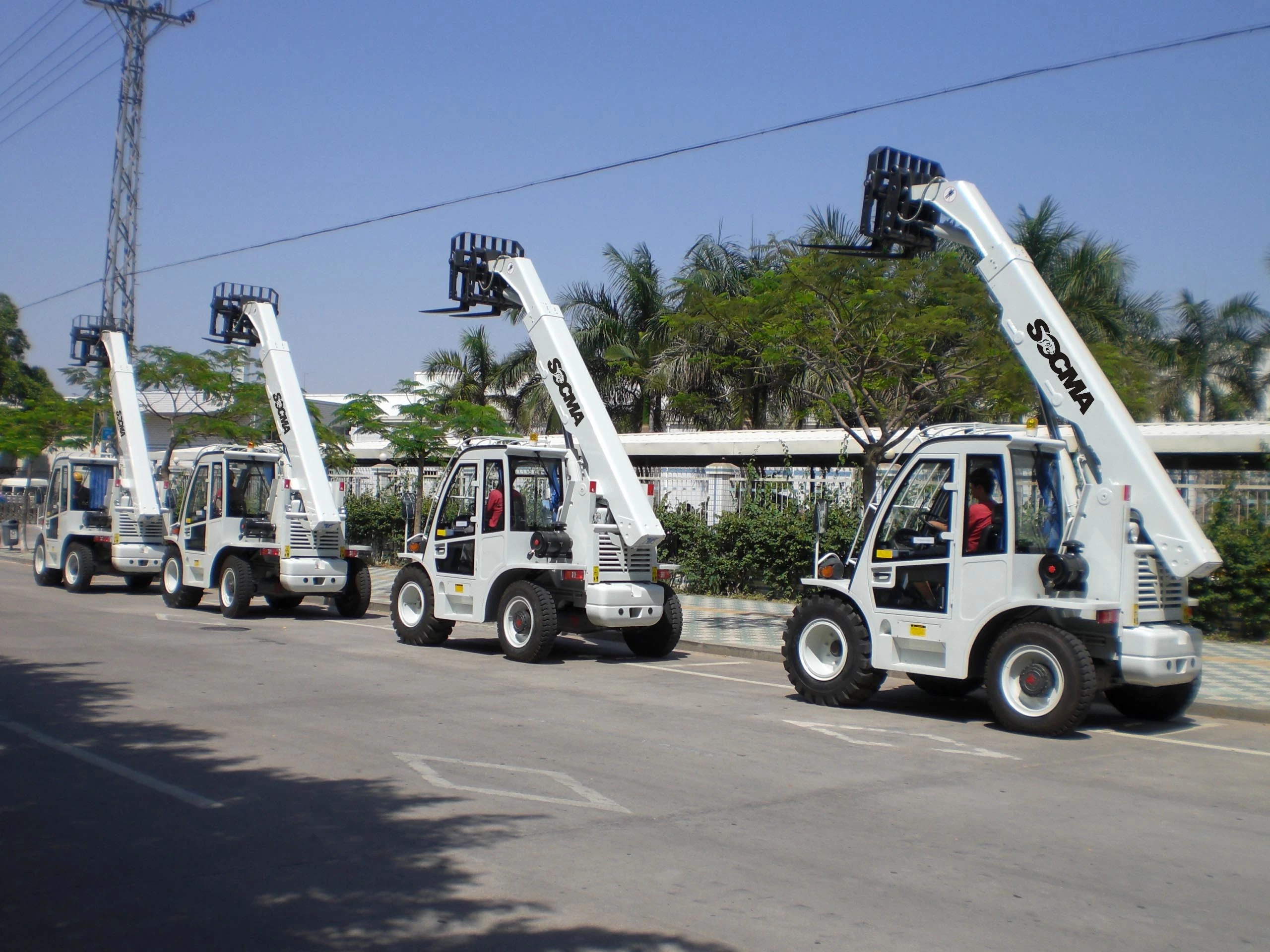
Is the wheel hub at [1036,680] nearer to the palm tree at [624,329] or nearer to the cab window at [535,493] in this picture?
the cab window at [535,493]

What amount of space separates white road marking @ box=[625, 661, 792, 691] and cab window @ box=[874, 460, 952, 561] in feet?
7.33

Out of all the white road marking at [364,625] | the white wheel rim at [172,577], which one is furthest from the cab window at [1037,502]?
the white wheel rim at [172,577]

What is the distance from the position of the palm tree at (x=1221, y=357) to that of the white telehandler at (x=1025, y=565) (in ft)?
104

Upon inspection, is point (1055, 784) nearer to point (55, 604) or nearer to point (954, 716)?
point (954, 716)

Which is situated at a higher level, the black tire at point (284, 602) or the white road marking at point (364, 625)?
the black tire at point (284, 602)

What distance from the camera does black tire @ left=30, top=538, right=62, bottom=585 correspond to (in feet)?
73.3

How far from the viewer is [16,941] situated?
14.9ft

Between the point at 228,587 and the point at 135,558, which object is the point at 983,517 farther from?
the point at 135,558

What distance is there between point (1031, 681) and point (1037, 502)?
61.5 inches

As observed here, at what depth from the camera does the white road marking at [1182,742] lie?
927 centimetres

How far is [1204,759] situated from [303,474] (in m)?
13.0

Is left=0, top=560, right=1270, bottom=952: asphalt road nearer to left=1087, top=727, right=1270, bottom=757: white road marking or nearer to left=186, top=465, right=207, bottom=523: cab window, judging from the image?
left=1087, top=727, right=1270, bottom=757: white road marking

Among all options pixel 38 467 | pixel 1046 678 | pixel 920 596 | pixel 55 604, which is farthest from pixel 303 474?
pixel 38 467

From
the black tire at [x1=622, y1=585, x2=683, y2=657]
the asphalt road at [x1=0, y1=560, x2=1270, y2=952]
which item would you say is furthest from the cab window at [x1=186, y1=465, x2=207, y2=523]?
the black tire at [x1=622, y1=585, x2=683, y2=657]
